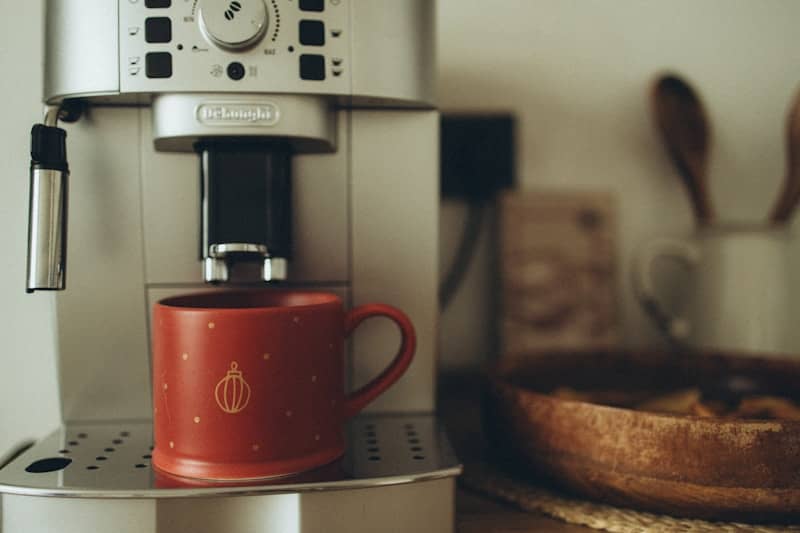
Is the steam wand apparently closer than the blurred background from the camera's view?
Yes

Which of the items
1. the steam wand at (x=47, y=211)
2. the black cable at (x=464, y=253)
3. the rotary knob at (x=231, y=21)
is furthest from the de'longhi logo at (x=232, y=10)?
the black cable at (x=464, y=253)

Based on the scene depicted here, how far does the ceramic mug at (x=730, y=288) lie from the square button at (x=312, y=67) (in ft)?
1.37

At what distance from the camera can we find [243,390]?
0.37 m

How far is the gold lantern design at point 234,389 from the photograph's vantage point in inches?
14.5

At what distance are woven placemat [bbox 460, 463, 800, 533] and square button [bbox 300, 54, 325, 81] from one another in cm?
30

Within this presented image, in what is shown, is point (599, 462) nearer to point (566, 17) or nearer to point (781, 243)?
point (781, 243)

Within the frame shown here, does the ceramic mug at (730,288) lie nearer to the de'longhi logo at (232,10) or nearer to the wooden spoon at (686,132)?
the wooden spoon at (686,132)

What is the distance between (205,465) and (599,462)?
23 centimetres

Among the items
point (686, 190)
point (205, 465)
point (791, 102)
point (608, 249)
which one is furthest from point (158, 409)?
point (791, 102)

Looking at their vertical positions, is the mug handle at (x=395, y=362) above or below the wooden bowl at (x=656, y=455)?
above

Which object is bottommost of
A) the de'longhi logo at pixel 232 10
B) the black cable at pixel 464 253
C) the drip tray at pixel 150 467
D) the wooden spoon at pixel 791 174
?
the drip tray at pixel 150 467

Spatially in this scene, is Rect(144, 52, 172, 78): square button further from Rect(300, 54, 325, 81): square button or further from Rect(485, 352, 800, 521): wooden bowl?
Rect(485, 352, 800, 521): wooden bowl

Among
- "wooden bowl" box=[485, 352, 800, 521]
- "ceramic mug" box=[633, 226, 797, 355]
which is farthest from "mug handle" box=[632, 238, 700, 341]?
"wooden bowl" box=[485, 352, 800, 521]

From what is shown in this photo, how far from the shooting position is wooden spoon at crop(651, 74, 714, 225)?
0.72m
